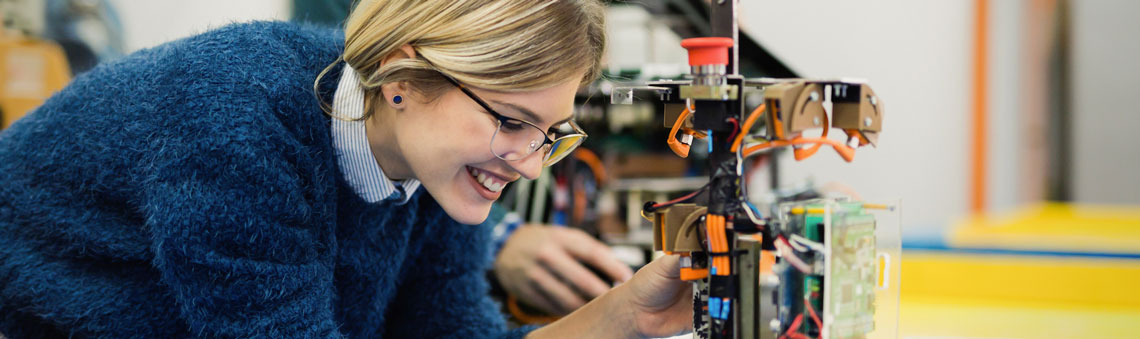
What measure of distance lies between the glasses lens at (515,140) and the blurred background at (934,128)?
0.71ft

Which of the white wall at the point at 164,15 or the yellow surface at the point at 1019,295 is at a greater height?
the white wall at the point at 164,15

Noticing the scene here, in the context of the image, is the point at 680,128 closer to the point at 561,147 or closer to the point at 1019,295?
the point at 561,147

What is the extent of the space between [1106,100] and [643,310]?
442 centimetres

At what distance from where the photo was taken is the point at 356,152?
1.04m

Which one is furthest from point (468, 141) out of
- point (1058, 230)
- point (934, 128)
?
point (934, 128)

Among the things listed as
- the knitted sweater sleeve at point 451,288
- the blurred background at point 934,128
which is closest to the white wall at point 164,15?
the blurred background at point 934,128

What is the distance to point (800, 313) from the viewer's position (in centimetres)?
80

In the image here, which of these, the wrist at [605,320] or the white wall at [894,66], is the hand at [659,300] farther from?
the white wall at [894,66]

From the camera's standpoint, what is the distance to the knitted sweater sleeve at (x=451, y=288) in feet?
4.15

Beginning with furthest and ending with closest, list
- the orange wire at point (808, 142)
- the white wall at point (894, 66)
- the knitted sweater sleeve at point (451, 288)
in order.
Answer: the white wall at point (894, 66)
the knitted sweater sleeve at point (451, 288)
the orange wire at point (808, 142)

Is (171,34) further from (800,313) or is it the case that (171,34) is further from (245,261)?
(800,313)

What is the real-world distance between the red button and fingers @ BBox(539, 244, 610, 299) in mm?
806

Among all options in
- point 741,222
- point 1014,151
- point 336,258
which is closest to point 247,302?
point 336,258

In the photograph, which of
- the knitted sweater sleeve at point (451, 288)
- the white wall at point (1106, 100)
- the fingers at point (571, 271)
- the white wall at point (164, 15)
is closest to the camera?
the knitted sweater sleeve at point (451, 288)
